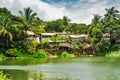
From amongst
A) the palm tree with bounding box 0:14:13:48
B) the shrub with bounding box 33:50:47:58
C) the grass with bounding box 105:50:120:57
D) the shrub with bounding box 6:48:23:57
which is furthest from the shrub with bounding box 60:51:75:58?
the palm tree with bounding box 0:14:13:48

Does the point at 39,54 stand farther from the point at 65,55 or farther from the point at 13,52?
the point at 65,55

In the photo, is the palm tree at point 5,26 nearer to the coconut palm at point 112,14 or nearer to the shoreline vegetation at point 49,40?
the shoreline vegetation at point 49,40

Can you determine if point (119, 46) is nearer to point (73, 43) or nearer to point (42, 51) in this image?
point (73, 43)

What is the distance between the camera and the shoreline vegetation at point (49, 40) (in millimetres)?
66375

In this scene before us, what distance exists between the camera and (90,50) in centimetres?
7669

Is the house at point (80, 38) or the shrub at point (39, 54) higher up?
the house at point (80, 38)

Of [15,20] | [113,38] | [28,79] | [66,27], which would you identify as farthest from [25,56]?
[28,79]

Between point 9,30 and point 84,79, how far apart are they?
42.0 m

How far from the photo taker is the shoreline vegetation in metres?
66.4

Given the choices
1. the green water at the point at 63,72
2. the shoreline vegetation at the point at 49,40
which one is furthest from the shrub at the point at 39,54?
the green water at the point at 63,72

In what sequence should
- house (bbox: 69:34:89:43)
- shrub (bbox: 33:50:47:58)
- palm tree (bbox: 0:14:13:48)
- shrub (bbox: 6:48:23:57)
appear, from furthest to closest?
house (bbox: 69:34:89:43) < shrub (bbox: 33:50:47:58) < shrub (bbox: 6:48:23:57) < palm tree (bbox: 0:14:13:48)

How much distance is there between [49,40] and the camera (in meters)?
78.2

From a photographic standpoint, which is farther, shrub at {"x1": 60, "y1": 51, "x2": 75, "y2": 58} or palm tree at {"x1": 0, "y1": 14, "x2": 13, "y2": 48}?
shrub at {"x1": 60, "y1": 51, "x2": 75, "y2": 58}

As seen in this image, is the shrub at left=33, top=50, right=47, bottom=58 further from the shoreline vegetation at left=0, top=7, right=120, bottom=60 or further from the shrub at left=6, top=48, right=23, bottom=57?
the shrub at left=6, top=48, right=23, bottom=57
